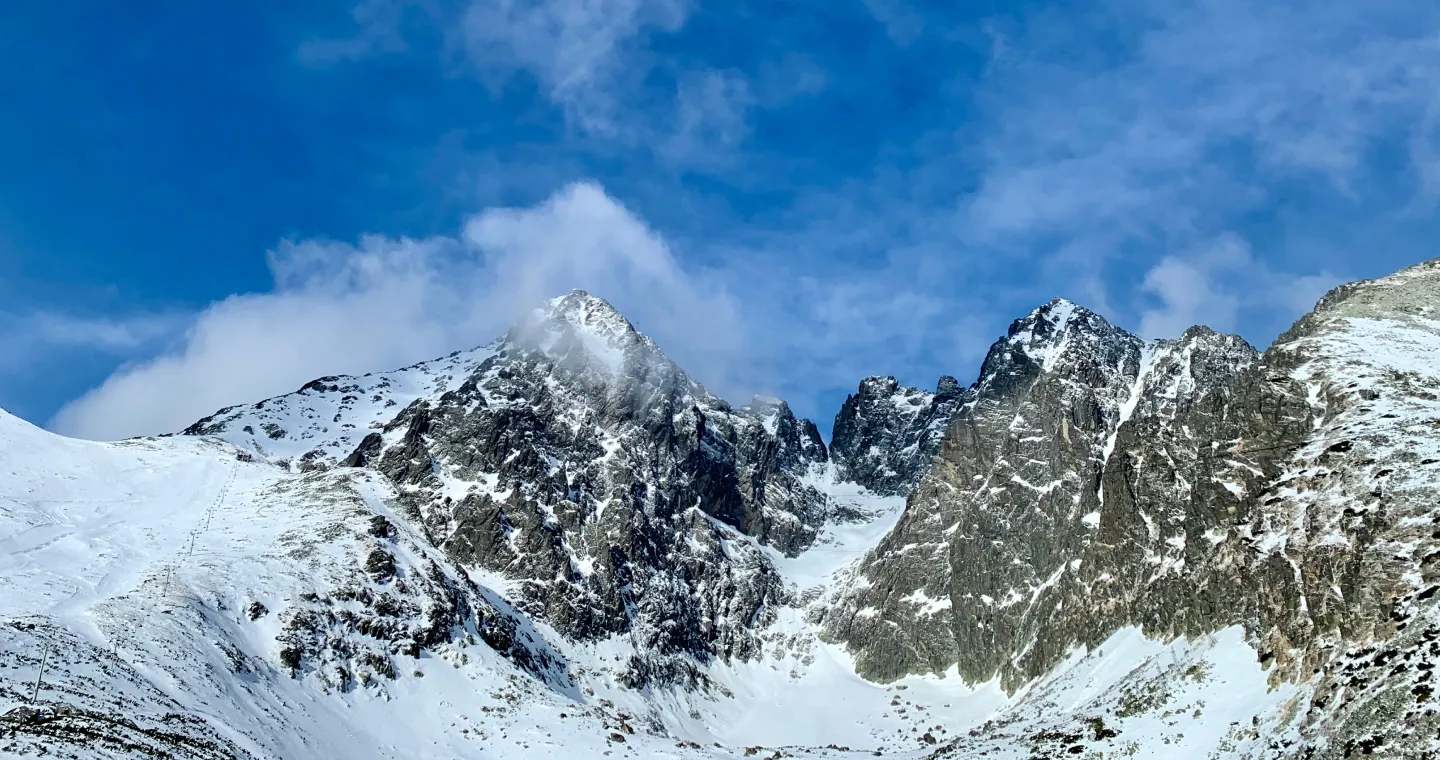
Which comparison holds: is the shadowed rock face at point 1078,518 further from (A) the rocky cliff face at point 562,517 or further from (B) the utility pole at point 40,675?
(B) the utility pole at point 40,675

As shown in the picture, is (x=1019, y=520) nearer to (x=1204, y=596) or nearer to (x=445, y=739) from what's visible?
(x=1204, y=596)

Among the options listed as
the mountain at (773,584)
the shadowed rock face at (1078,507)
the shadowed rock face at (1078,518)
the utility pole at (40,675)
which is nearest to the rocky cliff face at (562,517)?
the shadowed rock face at (1078,518)

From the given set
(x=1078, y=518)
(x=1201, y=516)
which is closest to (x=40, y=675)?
(x=1201, y=516)

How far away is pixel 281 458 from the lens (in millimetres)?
183375

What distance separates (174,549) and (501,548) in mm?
61105

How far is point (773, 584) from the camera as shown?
189750 millimetres

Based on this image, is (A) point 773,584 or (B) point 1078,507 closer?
(B) point 1078,507

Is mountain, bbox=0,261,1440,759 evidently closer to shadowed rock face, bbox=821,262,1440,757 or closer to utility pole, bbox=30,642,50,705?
shadowed rock face, bbox=821,262,1440,757

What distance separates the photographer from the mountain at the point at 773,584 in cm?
5603

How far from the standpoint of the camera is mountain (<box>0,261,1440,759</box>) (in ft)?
184

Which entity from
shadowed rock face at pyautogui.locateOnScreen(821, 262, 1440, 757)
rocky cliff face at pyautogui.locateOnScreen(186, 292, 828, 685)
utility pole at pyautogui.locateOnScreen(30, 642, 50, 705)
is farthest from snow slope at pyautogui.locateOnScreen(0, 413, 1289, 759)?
rocky cliff face at pyautogui.locateOnScreen(186, 292, 828, 685)

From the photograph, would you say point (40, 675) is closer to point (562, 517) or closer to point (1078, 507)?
point (562, 517)


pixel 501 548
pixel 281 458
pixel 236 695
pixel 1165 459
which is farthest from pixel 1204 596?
pixel 281 458

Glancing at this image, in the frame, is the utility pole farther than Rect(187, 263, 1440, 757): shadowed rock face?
No
